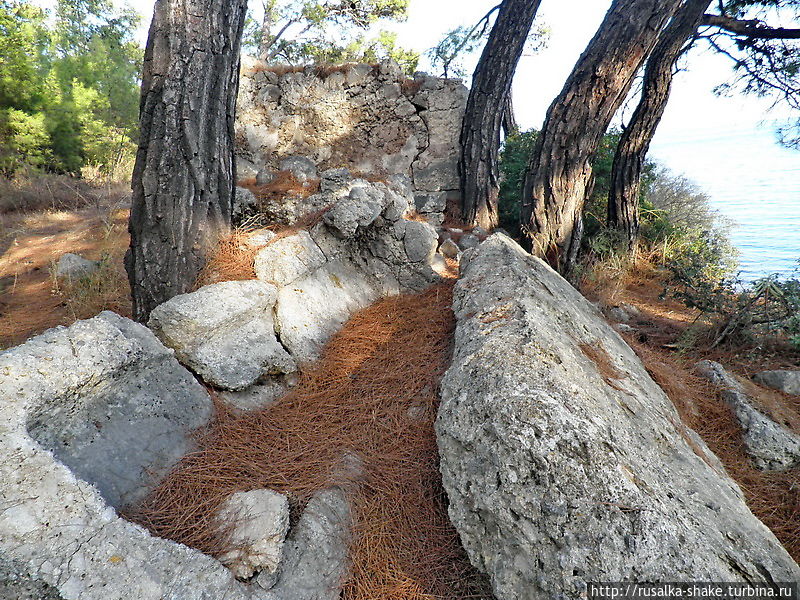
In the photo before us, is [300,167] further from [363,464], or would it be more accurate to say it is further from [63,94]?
[63,94]

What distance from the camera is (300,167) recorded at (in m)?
5.24

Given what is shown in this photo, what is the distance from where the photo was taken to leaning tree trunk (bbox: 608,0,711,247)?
5.51 meters

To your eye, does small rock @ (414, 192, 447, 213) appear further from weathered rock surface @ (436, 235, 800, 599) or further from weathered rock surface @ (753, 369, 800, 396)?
weathered rock surface @ (436, 235, 800, 599)

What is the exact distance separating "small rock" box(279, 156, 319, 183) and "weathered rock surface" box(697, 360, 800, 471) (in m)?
4.04

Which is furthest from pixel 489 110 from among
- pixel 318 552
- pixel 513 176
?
pixel 318 552

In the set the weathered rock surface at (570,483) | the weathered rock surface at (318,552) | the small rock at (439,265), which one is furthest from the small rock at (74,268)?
the weathered rock surface at (570,483)

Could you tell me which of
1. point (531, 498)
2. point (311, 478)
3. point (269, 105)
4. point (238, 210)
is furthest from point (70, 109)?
point (531, 498)

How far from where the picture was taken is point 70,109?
403 inches

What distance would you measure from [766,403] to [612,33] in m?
3.60

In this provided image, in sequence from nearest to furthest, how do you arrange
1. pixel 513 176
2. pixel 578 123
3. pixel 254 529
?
pixel 254 529, pixel 578 123, pixel 513 176

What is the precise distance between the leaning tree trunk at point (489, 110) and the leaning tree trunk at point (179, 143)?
3.72 m

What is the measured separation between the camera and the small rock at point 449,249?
17.3 feet

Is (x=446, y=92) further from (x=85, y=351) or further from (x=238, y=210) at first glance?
(x=85, y=351)

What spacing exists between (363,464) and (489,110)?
540cm
